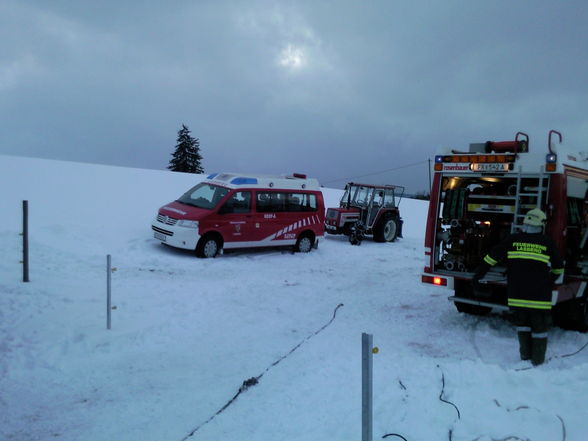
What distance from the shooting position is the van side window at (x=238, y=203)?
12.2 m

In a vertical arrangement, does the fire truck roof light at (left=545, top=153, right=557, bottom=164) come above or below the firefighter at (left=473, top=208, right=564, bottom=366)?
above

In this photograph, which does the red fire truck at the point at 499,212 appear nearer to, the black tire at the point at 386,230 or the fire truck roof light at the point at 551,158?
the fire truck roof light at the point at 551,158

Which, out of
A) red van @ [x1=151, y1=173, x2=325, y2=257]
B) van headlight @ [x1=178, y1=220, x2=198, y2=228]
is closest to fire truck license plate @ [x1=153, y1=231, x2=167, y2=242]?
red van @ [x1=151, y1=173, x2=325, y2=257]

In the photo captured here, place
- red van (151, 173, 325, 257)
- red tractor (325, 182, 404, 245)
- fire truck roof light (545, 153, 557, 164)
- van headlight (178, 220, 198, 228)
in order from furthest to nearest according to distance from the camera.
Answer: red tractor (325, 182, 404, 245)
red van (151, 173, 325, 257)
van headlight (178, 220, 198, 228)
fire truck roof light (545, 153, 557, 164)

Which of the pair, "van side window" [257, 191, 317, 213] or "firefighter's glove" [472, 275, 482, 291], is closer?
"firefighter's glove" [472, 275, 482, 291]

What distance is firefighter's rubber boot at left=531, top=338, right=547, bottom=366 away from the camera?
5191 millimetres

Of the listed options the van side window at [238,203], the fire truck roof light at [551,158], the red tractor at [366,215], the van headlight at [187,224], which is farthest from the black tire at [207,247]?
the fire truck roof light at [551,158]

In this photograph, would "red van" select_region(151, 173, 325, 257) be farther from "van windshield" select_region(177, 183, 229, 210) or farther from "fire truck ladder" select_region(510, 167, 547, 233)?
"fire truck ladder" select_region(510, 167, 547, 233)

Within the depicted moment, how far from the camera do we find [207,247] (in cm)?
1188

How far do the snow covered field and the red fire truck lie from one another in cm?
59

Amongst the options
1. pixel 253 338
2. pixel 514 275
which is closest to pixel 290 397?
pixel 253 338

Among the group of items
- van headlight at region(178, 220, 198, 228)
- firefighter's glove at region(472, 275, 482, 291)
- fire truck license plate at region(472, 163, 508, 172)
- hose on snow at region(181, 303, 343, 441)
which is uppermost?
fire truck license plate at region(472, 163, 508, 172)

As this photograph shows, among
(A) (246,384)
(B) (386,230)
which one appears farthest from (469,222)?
(B) (386,230)

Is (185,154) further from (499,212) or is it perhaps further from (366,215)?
(499,212)
